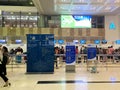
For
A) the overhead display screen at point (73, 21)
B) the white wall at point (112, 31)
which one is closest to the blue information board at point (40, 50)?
the overhead display screen at point (73, 21)

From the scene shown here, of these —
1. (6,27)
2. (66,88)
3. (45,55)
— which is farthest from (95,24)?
(66,88)

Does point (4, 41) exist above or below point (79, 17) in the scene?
below

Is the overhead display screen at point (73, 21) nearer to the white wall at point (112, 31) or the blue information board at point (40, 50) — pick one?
the white wall at point (112, 31)

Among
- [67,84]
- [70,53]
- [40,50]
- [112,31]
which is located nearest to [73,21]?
[112,31]

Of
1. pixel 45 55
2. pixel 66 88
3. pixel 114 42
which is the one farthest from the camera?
pixel 114 42

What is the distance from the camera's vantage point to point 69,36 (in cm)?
2684

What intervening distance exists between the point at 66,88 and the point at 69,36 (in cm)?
1877

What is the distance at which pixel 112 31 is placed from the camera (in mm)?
26859

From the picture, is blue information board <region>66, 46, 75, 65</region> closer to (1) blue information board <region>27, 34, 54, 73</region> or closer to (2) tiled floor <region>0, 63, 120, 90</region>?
(1) blue information board <region>27, 34, 54, 73</region>

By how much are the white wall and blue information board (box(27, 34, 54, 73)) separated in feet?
48.6

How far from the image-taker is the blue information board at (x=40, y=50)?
512 inches

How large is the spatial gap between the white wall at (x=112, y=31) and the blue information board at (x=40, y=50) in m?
14.8

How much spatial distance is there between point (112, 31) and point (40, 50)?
1533 centimetres

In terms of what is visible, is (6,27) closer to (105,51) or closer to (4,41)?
(4,41)
